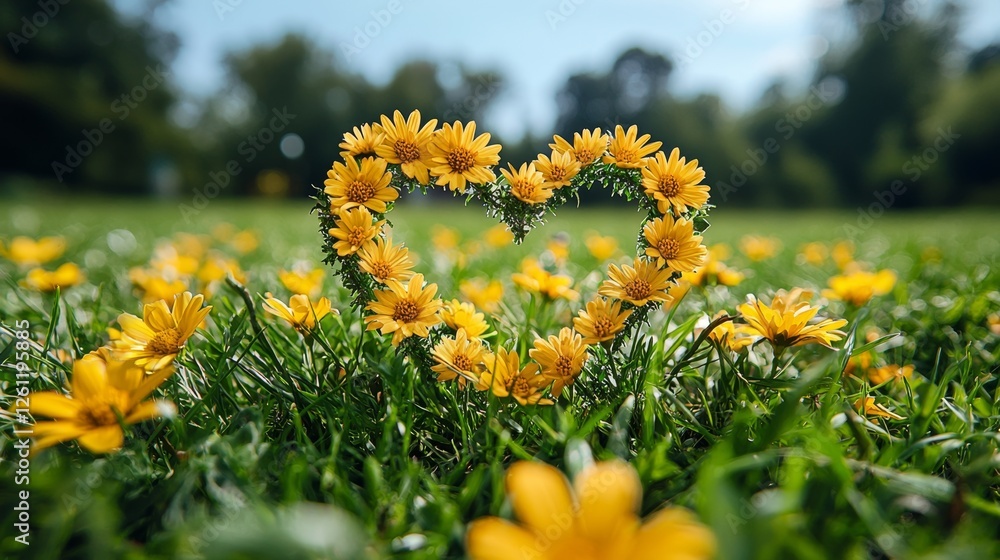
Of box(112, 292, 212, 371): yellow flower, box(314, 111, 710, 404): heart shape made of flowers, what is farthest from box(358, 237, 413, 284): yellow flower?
box(112, 292, 212, 371): yellow flower

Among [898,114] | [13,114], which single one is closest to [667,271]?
[13,114]

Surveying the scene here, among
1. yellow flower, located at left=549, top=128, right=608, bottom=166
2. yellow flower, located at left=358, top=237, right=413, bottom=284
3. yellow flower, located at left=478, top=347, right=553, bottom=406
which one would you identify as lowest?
yellow flower, located at left=478, top=347, right=553, bottom=406

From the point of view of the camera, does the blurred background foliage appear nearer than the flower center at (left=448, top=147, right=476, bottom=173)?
No

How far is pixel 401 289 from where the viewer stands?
91cm

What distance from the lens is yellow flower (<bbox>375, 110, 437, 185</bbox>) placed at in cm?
90

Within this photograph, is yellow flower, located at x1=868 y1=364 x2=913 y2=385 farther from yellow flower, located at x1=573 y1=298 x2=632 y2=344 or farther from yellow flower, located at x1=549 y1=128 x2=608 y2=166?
yellow flower, located at x1=549 y1=128 x2=608 y2=166

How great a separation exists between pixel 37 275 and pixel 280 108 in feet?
104

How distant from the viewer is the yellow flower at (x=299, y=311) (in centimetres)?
94

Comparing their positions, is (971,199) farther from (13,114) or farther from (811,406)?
(13,114)

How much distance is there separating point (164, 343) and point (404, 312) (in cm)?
35

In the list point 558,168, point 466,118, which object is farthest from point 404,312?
point 466,118

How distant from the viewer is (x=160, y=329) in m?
0.86

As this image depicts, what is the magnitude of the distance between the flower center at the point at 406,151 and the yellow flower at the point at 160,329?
1.18 ft

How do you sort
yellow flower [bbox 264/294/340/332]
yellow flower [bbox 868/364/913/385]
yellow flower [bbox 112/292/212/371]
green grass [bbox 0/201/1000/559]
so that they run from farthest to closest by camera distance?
1. yellow flower [bbox 868/364/913/385]
2. yellow flower [bbox 264/294/340/332]
3. yellow flower [bbox 112/292/212/371]
4. green grass [bbox 0/201/1000/559]
